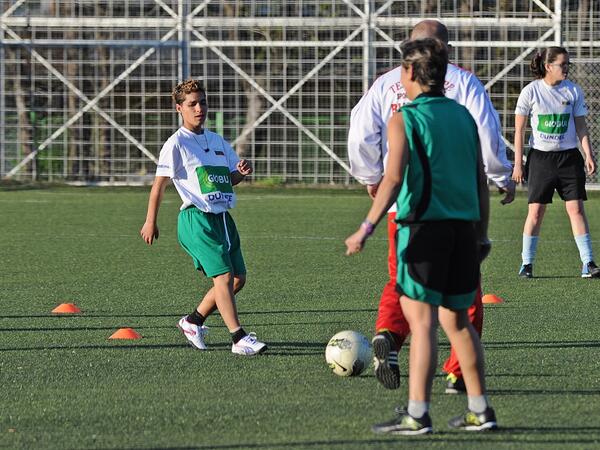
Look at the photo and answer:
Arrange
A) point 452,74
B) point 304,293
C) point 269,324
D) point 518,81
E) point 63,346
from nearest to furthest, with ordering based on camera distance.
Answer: point 452,74, point 63,346, point 269,324, point 304,293, point 518,81

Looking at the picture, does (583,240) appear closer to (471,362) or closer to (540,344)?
(540,344)

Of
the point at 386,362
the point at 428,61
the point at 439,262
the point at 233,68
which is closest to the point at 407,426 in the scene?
the point at 439,262

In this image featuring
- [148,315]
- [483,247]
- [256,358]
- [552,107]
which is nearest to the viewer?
[483,247]

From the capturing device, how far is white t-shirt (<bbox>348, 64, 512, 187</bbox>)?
6449mm

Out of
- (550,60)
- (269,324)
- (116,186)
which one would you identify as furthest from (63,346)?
(116,186)

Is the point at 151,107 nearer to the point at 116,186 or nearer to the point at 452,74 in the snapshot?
the point at 116,186

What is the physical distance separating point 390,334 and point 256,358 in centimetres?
127

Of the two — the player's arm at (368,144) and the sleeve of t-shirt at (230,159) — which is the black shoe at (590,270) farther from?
the player's arm at (368,144)

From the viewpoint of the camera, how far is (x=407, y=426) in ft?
18.1

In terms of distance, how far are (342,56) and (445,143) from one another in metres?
21.5

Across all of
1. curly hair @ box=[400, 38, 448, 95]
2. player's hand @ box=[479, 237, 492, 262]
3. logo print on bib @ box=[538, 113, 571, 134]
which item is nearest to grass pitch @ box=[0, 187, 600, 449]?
player's hand @ box=[479, 237, 492, 262]

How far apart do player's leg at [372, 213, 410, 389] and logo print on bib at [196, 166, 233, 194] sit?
1621mm

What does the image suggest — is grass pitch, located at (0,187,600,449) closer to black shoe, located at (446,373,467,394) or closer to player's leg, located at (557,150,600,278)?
black shoe, located at (446,373,467,394)

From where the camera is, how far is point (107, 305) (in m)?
10.1
